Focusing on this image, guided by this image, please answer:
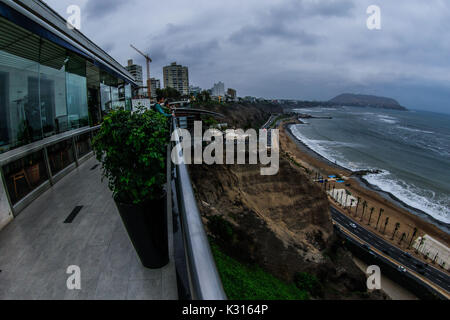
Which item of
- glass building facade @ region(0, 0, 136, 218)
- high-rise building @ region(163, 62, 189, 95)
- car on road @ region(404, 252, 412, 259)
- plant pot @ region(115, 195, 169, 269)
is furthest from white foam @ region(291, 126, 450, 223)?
high-rise building @ region(163, 62, 189, 95)

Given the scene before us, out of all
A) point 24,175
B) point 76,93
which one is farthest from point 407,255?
point 24,175

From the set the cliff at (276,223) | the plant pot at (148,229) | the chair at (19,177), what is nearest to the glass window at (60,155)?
the chair at (19,177)

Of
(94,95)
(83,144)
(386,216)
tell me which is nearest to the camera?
(83,144)

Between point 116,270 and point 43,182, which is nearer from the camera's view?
point 116,270

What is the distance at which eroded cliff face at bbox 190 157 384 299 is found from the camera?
51.2ft

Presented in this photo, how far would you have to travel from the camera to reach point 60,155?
22.7 feet

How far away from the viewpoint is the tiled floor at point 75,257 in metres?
2.74

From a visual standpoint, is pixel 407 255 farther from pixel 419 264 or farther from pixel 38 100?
pixel 38 100

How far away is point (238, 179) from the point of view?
2320 centimetres

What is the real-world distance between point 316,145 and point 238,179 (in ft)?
178

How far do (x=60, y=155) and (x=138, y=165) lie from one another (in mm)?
5989

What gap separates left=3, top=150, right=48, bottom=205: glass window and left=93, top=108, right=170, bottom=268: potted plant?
361cm

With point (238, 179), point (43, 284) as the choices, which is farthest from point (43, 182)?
point (238, 179)
